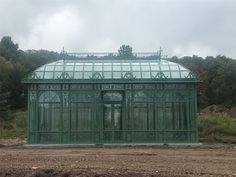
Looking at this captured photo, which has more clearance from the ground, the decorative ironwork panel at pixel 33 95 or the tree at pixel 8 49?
the tree at pixel 8 49

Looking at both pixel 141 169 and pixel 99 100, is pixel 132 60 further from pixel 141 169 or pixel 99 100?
pixel 141 169

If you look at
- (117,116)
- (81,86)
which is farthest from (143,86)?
(81,86)

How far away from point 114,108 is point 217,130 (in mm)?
9038

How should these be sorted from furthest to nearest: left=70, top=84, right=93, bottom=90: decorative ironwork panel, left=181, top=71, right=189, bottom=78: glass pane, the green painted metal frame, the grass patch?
the grass patch < left=181, top=71, right=189, bottom=78: glass pane < left=70, top=84, right=93, bottom=90: decorative ironwork panel < the green painted metal frame

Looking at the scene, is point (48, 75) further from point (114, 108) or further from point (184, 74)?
point (184, 74)

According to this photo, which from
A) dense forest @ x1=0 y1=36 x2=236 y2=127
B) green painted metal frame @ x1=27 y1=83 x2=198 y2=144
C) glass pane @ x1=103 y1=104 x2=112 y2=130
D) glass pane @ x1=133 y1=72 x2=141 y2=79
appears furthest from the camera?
dense forest @ x1=0 y1=36 x2=236 y2=127

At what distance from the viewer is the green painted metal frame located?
37.9 metres

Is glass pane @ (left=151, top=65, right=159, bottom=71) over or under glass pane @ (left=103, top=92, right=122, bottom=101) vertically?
over

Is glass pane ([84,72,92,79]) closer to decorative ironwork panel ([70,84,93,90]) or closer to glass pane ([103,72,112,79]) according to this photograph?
decorative ironwork panel ([70,84,93,90])

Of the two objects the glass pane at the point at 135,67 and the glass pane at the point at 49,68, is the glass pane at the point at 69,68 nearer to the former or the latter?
the glass pane at the point at 49,68

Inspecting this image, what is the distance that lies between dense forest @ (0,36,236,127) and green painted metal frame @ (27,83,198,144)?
27096 millimetres

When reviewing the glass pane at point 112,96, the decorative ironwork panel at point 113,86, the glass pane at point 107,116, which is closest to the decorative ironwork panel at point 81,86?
the decorative ironwork panel at point 113,86

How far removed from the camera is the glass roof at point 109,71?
1517 inches

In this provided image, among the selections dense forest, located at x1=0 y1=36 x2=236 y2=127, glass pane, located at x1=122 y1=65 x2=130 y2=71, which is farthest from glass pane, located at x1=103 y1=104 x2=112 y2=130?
dense forest, located at x1=0 y1=36 x2=236 y2=127
